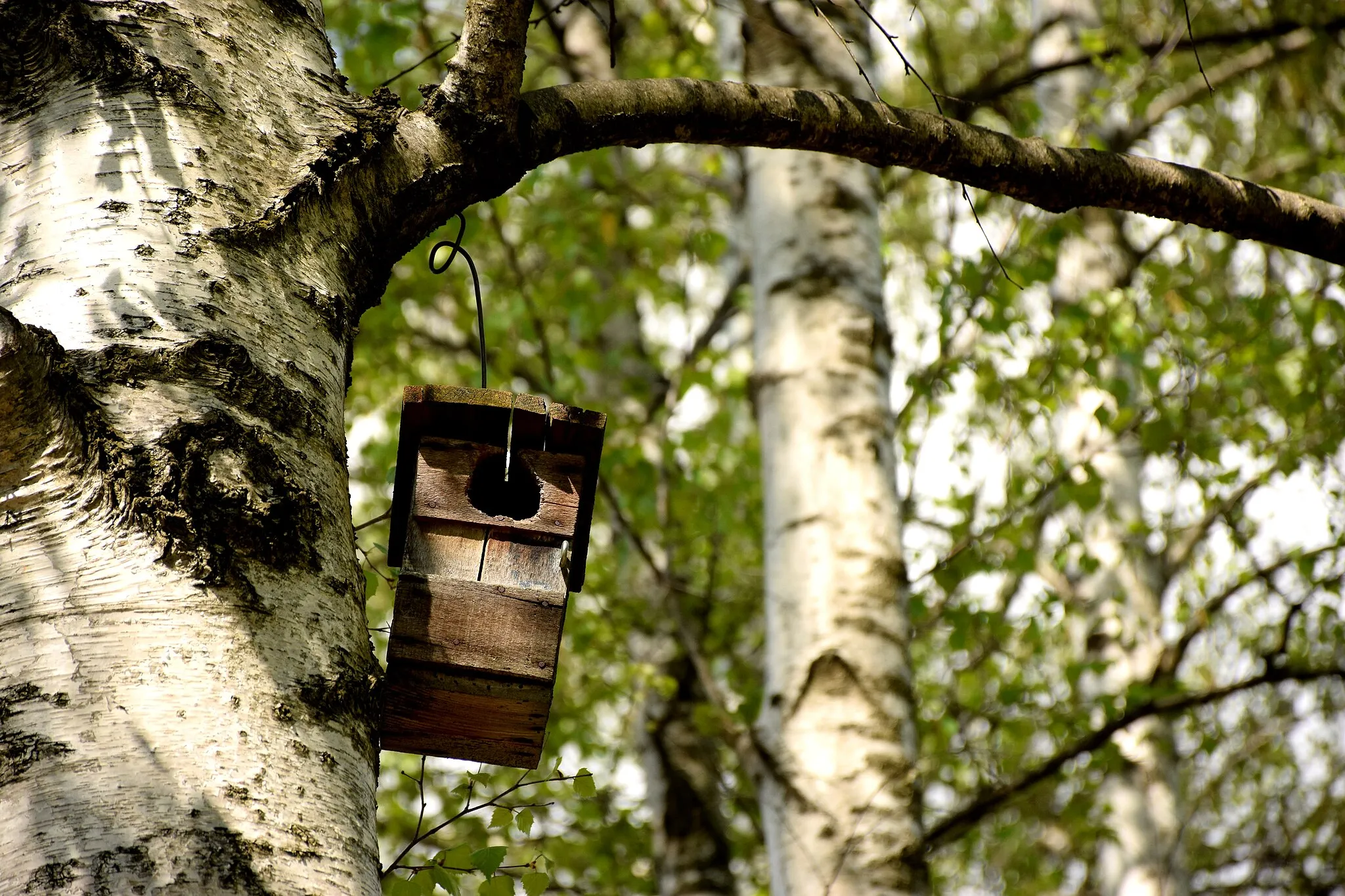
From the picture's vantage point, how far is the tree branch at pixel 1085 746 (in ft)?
10.3

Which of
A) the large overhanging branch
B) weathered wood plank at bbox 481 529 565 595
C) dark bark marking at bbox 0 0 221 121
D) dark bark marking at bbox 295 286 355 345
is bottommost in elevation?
weathered wood plank at bbox 481 529 565 595

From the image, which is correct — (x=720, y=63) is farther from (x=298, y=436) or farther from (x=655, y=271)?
(x=298, y=436)

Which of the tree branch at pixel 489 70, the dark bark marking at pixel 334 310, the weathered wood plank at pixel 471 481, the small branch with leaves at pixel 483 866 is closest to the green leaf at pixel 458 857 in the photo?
the small branch with leaves at pixel 483 866

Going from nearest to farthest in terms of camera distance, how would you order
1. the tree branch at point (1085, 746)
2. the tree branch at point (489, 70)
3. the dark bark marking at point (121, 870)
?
the dark bark marking at point (121, 870) → the tree branch at point (489, 70) → the tree branch at point (1085, 746)

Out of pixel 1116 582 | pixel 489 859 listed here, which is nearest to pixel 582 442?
pixel 489 859

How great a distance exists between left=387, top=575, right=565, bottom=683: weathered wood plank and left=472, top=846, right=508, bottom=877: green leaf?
1.47ft

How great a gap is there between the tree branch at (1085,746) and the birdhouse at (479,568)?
4.49 feet

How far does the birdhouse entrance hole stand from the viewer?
198cm

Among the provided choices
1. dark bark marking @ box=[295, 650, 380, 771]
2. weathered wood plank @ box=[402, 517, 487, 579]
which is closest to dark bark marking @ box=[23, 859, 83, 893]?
dark bark marking @ box=[295, 650, 380, 771]

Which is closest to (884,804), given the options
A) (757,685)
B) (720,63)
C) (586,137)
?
(586,137)

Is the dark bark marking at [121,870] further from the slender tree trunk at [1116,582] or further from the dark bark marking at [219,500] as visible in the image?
the slender tree trunk at [1116,582]

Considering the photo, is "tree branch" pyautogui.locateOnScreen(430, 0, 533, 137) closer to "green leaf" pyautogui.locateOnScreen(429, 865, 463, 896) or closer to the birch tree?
the birch tree

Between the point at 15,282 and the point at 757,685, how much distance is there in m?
4.09

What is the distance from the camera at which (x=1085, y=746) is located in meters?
3.34
